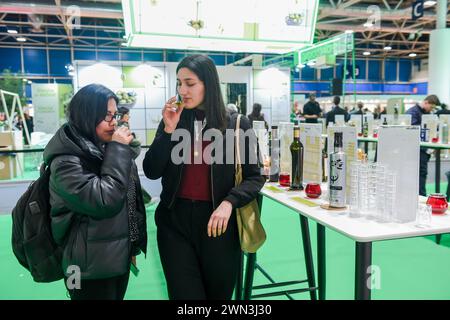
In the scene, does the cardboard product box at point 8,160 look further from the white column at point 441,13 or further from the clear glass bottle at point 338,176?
the white column at point 441,13

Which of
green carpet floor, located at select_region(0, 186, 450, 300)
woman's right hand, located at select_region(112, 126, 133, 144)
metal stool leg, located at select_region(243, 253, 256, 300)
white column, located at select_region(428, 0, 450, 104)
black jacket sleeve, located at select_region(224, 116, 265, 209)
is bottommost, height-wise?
green carpet floor, located at select_region(0, 186, 450, 300)

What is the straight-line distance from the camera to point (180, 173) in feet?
5.16

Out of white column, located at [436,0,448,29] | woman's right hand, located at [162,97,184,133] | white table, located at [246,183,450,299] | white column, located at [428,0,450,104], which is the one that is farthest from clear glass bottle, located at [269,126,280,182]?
white column, located at [436,0,448,29]

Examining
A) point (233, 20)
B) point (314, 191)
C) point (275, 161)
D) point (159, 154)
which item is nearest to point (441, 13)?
point (233, 20)

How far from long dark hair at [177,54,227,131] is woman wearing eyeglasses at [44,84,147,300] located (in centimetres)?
33

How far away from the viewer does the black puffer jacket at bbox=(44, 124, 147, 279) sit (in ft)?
4.31

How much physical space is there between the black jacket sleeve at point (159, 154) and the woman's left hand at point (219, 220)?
0.30 m

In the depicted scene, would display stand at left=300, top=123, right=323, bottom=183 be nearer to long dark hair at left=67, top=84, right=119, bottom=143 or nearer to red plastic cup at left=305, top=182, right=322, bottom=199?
red plastic cup at left=305, top=182, right=322, bottom=199

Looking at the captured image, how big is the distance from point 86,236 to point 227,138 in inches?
26.2

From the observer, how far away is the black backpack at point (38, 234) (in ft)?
4.69

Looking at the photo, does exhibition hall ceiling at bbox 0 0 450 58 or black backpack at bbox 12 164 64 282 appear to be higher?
exhibition hall ceiling at bbox 0 0 450 58

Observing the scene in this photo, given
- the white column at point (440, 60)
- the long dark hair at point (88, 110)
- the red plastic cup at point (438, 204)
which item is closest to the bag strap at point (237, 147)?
the long dark hair at point (88, 110)
